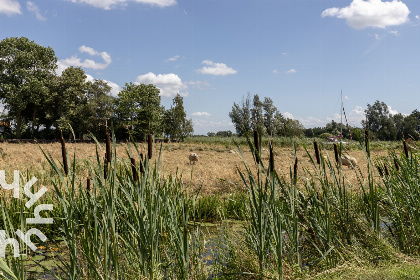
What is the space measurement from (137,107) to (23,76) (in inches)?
549

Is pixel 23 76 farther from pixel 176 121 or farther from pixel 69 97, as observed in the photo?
pixel 176 121

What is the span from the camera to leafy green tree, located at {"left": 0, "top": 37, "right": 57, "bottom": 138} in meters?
36.2

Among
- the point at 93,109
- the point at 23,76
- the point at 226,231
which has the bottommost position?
the point at 226,231

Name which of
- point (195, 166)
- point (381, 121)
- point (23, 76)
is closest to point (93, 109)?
point (23, 76)

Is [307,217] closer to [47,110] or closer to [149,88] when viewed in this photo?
[47,110]

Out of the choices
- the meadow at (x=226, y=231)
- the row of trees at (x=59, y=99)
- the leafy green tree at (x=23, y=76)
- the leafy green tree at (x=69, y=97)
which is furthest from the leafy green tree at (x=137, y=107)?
the meadow at (x=226, y=231)

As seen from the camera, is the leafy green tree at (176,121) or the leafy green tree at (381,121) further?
the leafy green tree at (381,121)

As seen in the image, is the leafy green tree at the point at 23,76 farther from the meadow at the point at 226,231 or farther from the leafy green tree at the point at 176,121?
the meadow at the point at 226,231

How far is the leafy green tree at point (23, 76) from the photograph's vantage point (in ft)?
119

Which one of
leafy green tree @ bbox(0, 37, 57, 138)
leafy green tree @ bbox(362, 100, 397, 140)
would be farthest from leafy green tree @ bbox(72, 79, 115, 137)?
leafy green tree @ bbox(362, 100, 397, 140)

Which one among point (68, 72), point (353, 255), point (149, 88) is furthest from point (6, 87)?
point (353, 255)

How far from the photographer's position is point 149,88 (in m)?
47.4

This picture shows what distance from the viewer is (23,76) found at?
3747 cm

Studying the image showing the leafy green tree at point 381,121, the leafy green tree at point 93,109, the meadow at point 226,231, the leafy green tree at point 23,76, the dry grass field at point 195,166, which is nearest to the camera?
the meadow at point 226,231
